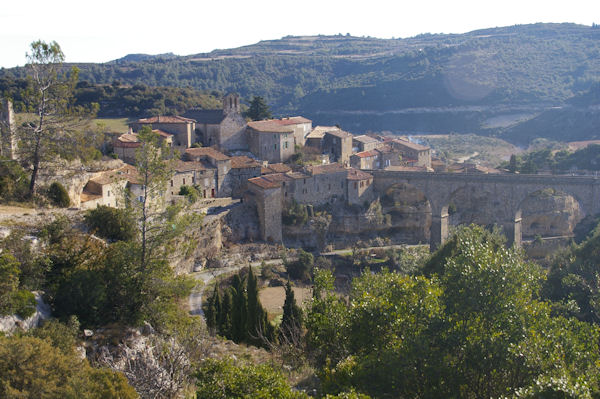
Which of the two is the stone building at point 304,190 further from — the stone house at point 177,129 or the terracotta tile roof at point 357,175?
the stone house at point 177,129

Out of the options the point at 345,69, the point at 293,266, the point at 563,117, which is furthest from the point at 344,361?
the point at 345,69

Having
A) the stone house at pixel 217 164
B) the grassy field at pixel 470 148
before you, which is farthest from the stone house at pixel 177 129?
the grassy field at pixel 470 148

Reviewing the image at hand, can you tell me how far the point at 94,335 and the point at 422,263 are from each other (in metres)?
16.2

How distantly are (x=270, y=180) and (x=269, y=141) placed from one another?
603cm

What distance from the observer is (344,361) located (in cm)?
1555

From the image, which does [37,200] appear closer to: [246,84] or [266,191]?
[266,191]

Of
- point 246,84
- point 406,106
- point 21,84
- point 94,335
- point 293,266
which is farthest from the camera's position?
point 246,84

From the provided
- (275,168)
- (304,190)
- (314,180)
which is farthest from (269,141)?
(304,190)

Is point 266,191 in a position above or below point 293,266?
above

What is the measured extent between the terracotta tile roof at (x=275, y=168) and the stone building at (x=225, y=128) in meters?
3.46

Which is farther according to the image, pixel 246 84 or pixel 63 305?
pixel 246 84

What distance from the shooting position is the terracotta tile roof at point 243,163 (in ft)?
142

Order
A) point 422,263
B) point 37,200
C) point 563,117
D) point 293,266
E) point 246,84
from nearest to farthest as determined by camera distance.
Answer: point 37,200 → point 422,263 → point 293,266 → point 563,117 → point 246,84

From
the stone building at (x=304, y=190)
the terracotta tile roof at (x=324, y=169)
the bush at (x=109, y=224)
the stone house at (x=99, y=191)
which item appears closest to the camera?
the bush at (x=109, y=224)
